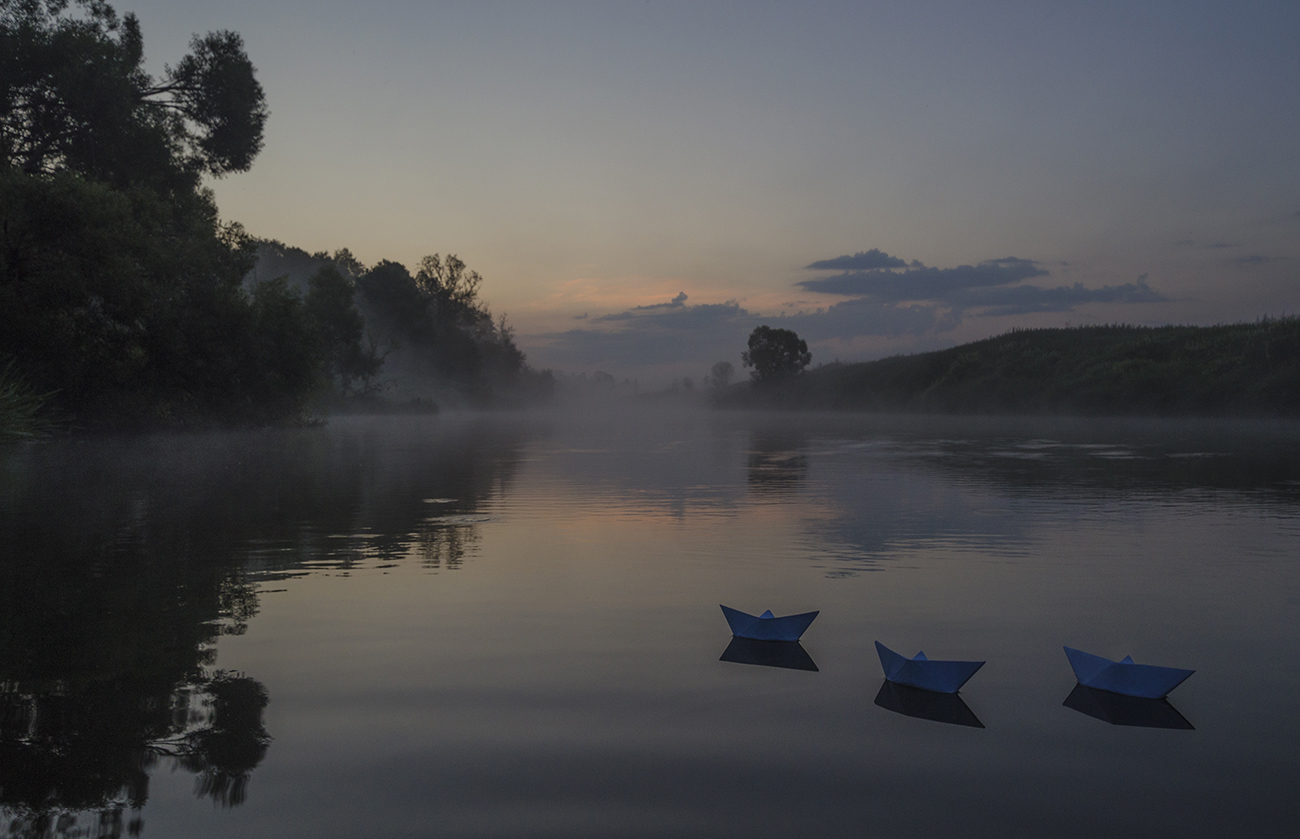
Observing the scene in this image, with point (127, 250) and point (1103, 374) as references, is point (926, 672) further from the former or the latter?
point (1103, 374)

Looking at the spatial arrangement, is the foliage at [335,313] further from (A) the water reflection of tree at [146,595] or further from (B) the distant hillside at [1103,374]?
(A) the water reflection of tree at [146,595]

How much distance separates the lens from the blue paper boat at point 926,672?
6766mm

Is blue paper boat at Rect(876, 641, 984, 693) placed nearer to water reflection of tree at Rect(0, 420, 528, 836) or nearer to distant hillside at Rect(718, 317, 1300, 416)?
water reflection of tree at Rect(0, 420, 528, 836)

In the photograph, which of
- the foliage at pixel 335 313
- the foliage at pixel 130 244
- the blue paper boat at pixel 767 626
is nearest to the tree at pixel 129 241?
the foliage at pixel 130 244

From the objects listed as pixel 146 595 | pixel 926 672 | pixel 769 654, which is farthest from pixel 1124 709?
pixel 146 595

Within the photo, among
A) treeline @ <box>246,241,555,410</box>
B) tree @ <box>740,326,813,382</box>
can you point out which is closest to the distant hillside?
tree @ <box>740,326,813,382</box>

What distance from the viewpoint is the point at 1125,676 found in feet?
22.4

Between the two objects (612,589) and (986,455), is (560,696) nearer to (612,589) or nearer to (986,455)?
(612,589)

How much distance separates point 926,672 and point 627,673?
2.36 meters

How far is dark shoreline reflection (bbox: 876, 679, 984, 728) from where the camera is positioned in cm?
648

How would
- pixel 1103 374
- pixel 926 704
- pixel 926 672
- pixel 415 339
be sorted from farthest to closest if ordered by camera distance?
pixel 415 339
pixel 1103 374
pixel 926 672
pixel 926 704

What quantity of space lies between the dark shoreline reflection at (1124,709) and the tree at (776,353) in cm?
15611

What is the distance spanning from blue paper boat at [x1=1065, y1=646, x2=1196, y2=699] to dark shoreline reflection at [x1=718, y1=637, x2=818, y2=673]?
2.04m

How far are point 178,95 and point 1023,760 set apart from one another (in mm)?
50102
